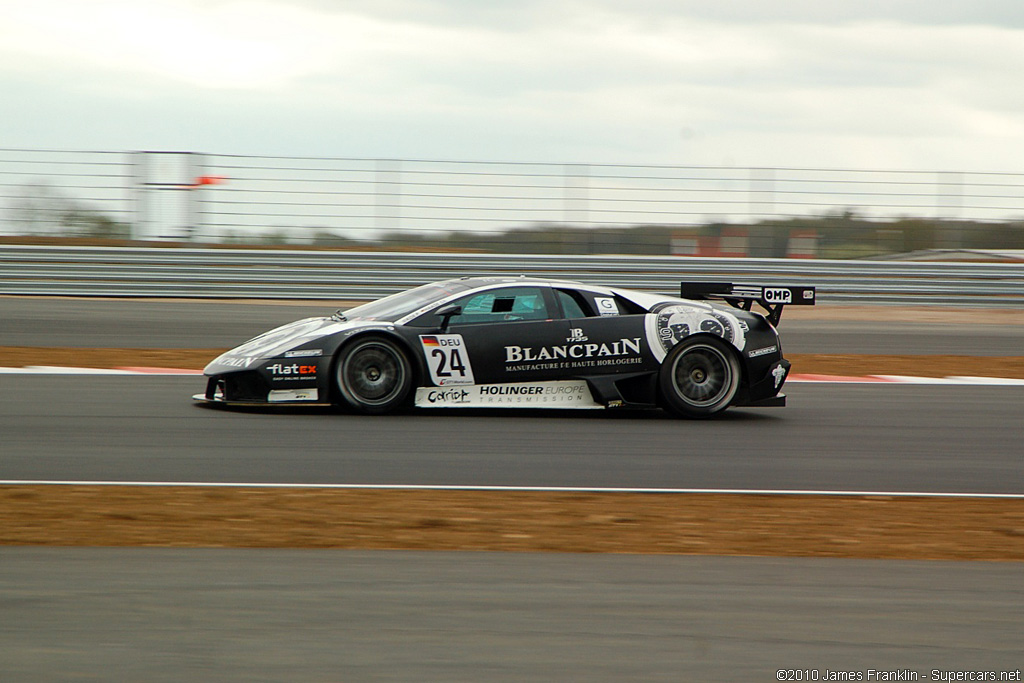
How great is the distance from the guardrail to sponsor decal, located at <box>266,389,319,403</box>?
8.47 m

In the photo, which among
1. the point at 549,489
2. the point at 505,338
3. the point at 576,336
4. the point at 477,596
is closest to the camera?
the point at 477,596

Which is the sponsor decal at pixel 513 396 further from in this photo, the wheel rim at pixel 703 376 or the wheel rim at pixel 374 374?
the wheel rim at pixel 703 376

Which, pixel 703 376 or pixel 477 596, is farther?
pixel 703 376

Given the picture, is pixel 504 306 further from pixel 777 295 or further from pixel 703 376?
pixel 777 295

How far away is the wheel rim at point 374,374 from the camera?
887 cm

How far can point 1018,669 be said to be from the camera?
3.64 m

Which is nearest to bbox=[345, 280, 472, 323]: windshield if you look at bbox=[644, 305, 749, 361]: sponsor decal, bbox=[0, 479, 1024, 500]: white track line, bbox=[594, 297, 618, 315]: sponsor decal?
bbox=[594, 297, 618, 315]: sponsor decal

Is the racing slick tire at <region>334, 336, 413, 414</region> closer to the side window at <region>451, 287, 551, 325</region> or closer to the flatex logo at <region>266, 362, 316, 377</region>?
the flatex logo at <region>266, 362, 316, 377</region>

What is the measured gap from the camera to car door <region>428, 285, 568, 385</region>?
29.6 feet

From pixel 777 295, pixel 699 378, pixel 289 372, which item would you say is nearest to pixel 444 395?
pixel 289 372

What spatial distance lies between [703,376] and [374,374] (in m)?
2.68

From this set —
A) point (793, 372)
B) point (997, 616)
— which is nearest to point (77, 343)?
point (793, 372)

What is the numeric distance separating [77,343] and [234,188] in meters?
4.72

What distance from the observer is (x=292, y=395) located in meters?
8.73
